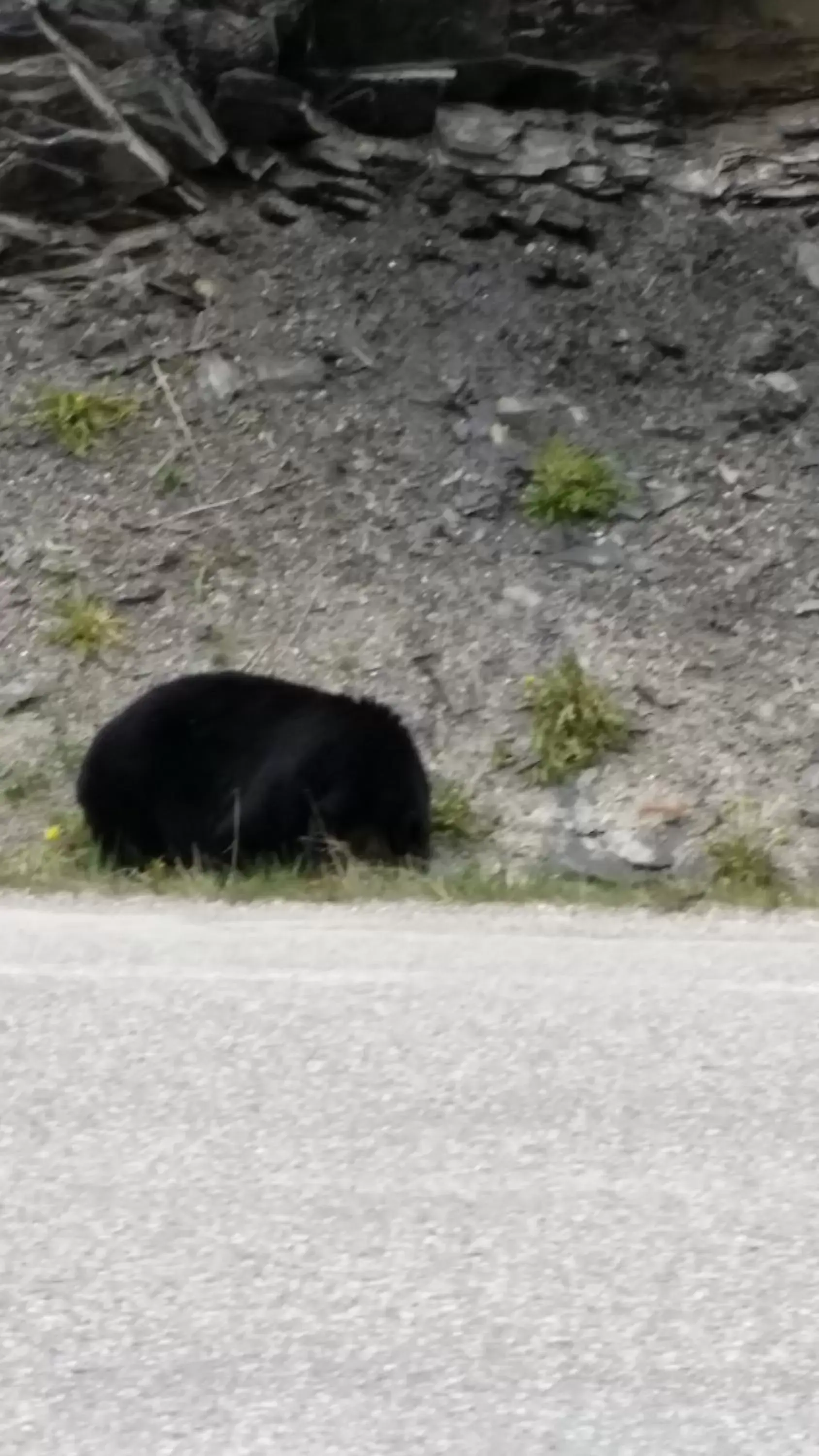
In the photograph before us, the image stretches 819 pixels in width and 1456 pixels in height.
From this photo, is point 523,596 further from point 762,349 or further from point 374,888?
point 374,888

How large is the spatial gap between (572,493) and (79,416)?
2583mm

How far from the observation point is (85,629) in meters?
7.60

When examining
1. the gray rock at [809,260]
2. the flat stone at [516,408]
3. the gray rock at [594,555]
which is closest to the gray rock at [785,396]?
the gray rock at [809,260]

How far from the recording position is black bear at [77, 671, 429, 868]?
19.1ft

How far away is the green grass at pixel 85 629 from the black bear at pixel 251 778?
4.47 feet

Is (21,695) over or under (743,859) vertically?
over

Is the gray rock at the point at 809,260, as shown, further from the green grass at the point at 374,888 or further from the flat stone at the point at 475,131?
the green grass at the point at 374,888

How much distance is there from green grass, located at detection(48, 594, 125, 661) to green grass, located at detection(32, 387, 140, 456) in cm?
105

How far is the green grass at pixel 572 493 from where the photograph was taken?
806 cm

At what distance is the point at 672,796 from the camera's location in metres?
6.82

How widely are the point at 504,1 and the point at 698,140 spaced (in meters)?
1.37

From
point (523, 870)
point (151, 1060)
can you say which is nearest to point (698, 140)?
point (523, 870)

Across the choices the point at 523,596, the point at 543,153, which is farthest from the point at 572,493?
the point at 543,153

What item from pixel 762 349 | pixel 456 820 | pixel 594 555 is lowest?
pixel 456 820
